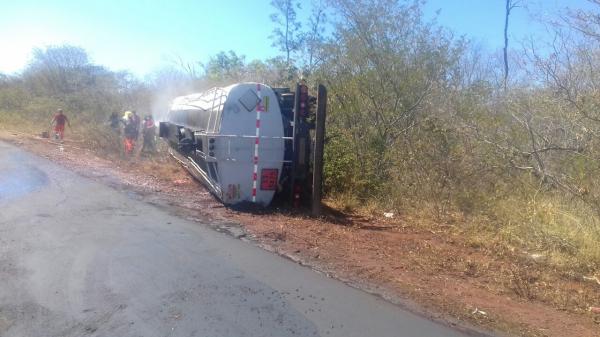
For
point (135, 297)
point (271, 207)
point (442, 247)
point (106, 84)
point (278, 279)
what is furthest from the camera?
point (106, 84)

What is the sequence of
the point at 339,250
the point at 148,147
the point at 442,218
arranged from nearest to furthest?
the point at 339,250, the point at 442,218, the point at 148,147

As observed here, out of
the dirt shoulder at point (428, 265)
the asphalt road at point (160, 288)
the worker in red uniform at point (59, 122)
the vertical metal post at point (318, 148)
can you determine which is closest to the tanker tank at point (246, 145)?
the dirt shoulder at point (428, 265)

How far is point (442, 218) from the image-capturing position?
9289 mm

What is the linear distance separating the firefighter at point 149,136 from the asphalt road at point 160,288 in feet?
37.7

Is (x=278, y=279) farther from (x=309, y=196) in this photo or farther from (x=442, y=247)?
(x=309, y=196)

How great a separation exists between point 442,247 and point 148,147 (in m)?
14.5

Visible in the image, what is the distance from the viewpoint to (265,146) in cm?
977

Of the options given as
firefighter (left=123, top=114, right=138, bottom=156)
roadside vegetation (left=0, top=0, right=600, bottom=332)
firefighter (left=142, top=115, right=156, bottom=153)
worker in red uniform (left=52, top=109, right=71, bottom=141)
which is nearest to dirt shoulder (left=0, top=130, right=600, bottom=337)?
roadside vegetation (left=0, top=0, right=600, bottom=332)

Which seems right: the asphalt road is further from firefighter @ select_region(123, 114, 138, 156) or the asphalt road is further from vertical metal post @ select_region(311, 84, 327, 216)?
firefighter @ select_region(123, 114, 138, 156)

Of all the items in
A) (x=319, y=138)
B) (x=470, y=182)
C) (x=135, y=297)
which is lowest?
(x=135, y=297)

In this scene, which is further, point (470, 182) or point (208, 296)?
point (470, 182)

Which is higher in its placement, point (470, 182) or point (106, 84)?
point (106, 84)

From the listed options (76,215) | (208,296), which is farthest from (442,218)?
(76,215)

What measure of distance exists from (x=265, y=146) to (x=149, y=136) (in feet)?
35.6
